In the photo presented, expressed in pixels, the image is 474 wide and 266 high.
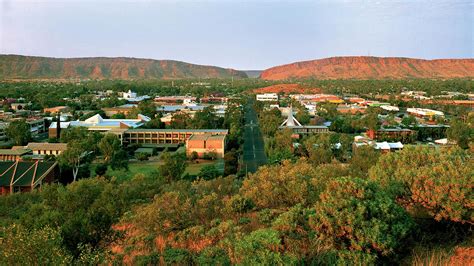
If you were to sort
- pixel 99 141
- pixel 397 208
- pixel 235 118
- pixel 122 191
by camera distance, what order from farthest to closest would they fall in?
pixel 235 118
pixel 99 141
pixel 122 191
pixel 397 208

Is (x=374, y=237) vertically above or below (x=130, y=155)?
above

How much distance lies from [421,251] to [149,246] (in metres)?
6.05

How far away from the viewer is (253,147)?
115ft

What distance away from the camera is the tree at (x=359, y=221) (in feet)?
24.0

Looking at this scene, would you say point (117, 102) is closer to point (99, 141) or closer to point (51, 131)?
point (51, 131)

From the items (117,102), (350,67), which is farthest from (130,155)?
(350,67)

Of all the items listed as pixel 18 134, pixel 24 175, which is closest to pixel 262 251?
pixel 24 175

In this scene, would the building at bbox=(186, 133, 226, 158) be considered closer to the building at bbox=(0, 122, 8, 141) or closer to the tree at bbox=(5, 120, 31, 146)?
the tree at bbox=(5, 120, 31, 146)

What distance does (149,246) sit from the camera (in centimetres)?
1043

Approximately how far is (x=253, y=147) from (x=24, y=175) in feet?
59.6

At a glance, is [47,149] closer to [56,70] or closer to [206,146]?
[206,146]

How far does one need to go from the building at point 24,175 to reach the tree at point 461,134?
94.0ft

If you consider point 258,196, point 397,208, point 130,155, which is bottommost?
point 130,155

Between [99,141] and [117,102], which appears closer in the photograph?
[99,141]
